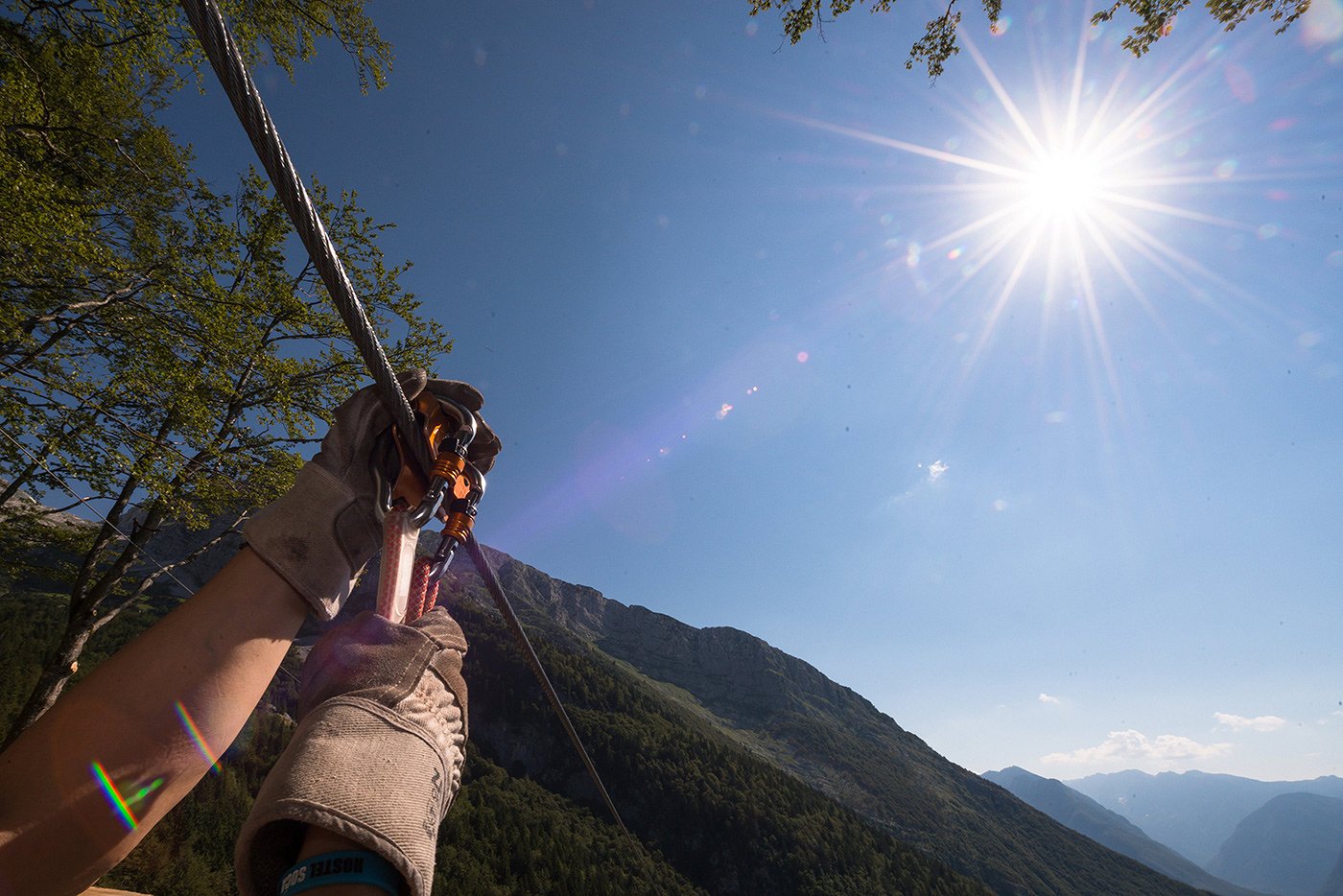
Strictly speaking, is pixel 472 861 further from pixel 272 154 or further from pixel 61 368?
pixel 272 154

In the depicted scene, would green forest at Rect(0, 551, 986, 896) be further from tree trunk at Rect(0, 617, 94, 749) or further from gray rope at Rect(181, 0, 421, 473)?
gray rope at Rect(181, 0, 421, 473)

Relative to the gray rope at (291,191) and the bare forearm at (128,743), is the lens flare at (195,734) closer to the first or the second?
the bare forearm at (128,743)

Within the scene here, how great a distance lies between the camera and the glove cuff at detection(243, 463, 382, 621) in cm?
159

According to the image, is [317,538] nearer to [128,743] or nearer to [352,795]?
[128,743]

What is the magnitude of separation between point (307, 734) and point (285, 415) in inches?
443

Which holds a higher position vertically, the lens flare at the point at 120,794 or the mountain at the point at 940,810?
the mountain at the point at 940,810

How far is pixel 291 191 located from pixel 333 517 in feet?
3.58

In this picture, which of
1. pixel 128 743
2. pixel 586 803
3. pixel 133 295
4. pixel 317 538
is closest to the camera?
pixel 128 743

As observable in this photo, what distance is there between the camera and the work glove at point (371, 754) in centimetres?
110

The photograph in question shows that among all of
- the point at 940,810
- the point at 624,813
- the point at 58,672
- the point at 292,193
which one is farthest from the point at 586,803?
the point at 292,193

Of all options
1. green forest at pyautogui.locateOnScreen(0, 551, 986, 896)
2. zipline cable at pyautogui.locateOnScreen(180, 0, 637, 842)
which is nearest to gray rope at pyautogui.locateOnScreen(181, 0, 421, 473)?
zipline cable at pyautogui.locateOnScreen(180, 0, 637, 842)

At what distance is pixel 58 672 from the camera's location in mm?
9227

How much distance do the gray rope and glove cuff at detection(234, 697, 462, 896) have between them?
3.66 feet

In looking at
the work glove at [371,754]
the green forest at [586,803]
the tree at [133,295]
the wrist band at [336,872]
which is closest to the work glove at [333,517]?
the work glove at [371,754]
